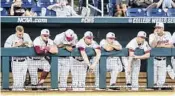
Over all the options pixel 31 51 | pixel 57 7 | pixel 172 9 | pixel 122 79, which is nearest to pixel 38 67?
pixel 31 51

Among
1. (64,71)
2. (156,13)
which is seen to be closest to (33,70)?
(64,71)

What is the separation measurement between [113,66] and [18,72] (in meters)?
1.57

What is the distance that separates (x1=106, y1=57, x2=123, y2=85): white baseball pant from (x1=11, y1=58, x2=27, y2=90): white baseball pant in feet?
4.56

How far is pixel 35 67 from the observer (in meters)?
7.89

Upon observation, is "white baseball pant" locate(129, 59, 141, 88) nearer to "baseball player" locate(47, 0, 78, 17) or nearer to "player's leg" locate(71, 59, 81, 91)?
"player's leg" locate(71, 59, 81, 91)

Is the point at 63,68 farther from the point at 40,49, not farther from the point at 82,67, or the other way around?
the point at 40,49

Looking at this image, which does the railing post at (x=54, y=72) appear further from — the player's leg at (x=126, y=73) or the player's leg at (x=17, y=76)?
the player's leg at (x=126, y=73)

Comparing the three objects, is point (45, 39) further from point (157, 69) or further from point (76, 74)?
point (157, 69)

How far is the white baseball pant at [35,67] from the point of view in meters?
7.81

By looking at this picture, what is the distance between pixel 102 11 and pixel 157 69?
133 inches

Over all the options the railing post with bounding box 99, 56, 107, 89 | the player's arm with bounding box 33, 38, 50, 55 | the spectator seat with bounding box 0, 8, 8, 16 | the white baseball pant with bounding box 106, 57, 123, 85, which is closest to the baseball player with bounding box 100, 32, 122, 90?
the white baseball pant with bounding box 106, 57, 123, 85

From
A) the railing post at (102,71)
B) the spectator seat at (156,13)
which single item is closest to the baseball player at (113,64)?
the railing post at (102,71)

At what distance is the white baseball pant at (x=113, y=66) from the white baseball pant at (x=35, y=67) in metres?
1.02

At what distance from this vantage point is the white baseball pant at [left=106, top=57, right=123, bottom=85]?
A: 26.1 feet
